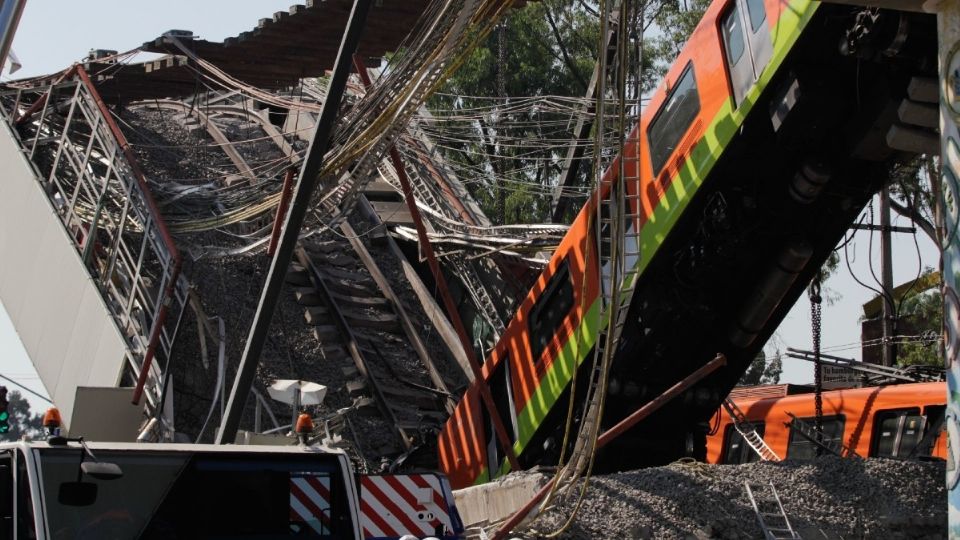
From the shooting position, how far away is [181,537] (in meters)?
7.24

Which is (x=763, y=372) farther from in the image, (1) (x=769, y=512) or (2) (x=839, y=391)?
(1) (x=769, y=512)

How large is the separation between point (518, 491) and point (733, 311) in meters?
3.44

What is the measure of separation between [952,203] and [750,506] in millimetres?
4014

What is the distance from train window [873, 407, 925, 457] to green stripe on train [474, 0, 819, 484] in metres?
4.31

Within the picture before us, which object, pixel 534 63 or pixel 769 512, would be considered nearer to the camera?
pixel 769 512

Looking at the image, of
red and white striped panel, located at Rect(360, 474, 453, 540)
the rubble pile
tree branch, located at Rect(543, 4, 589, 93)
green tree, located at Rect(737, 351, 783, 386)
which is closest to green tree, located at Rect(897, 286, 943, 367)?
green tree, located at Rect(737, 351, 783, 386)

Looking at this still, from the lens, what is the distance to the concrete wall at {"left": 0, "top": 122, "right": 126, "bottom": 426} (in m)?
19.0

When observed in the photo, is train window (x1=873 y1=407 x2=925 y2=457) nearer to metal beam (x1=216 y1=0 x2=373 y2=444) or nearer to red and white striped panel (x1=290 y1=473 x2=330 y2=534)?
metal beam (x1=216 y1=0 x2=373 y2=444)

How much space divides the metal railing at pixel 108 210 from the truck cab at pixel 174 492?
9.41m

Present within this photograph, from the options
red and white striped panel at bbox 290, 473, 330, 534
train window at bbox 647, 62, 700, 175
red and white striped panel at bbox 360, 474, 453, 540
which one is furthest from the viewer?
train window at bbox 647, 62, 700, 175

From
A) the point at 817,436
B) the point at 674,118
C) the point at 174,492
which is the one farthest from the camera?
the point at 817,436

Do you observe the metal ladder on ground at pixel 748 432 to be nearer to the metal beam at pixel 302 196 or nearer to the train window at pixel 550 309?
the train window at pixel 550 309

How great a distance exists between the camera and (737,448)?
19.7 meters

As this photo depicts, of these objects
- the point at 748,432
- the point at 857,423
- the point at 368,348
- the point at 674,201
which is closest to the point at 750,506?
the point at 674,201
